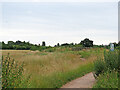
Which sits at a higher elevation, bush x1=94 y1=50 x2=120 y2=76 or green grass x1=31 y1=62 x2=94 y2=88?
bush x1=94 y1=50 x2=120 y2=76

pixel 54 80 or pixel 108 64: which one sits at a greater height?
pixel 108 64

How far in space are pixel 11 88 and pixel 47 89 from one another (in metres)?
2.46

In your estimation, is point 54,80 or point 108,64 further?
point 108,64

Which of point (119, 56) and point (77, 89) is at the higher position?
point (119, 56)

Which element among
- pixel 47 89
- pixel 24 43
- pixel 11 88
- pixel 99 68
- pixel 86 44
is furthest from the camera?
pixel 24 43

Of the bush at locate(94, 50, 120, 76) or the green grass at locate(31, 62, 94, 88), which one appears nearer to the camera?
the green grass at locate(31, 62, 94, 88)

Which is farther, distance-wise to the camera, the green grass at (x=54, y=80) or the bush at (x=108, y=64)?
the bush at (x=108, y=64)

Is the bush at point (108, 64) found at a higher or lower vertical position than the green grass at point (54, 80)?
higher

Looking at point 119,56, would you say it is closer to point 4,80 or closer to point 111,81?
point 111,81

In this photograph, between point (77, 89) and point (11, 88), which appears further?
point (77, 89)

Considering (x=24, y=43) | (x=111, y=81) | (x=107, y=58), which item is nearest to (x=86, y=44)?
(x=24, y=43)

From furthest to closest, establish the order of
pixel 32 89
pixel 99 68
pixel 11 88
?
pixel 99 68 < pixel 32 89 < pixel 11 88

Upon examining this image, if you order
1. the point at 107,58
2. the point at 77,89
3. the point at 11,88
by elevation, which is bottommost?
the point at 77,89

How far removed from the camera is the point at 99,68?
34.9ft
